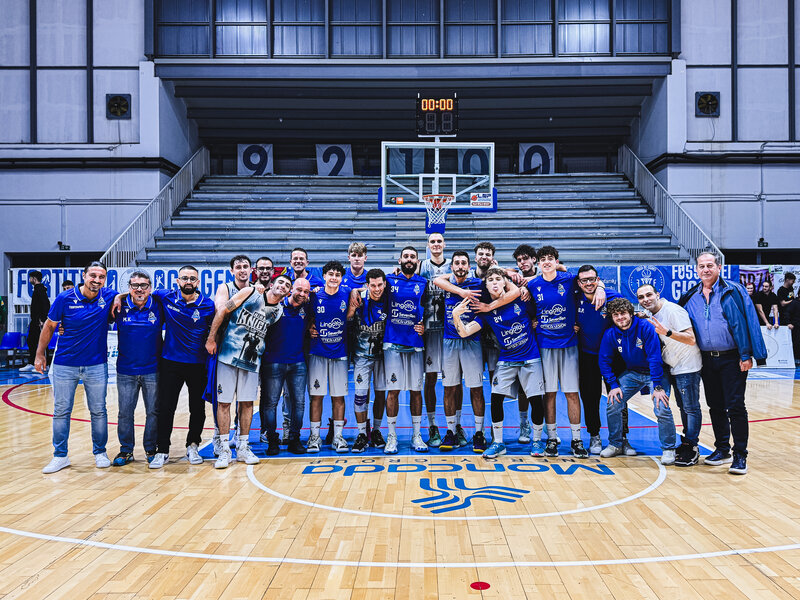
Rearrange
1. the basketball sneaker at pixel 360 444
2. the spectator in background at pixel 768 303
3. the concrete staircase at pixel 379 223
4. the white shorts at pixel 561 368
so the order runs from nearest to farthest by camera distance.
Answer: the white shorts at pixel 561 368, the basketball sneaker at pixel 360 444, the spectator in background at pixel 768 303, the concrete staircase at pixel 379 223

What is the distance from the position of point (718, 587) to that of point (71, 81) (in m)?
21.5

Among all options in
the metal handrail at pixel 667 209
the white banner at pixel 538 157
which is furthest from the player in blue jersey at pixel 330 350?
the white banner at pixel 538 157

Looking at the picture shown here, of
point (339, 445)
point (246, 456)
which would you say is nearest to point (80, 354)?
point (246, 456)

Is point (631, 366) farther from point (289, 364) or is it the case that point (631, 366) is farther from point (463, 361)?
point (289, 364)

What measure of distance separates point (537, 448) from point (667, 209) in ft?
50.6

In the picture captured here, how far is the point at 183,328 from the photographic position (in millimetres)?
6566

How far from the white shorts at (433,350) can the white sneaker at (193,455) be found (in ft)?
8.32

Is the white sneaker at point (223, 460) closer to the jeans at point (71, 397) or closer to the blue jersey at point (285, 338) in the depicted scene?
the blue jersey at point (285, 338)

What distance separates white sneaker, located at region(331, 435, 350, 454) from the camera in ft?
23.1

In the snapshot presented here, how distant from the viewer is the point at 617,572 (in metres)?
3.87

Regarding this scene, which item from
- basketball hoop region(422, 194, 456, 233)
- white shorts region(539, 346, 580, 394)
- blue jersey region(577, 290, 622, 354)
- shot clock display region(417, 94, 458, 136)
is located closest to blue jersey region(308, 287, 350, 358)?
white shorts region(539, 346, 580, 394)

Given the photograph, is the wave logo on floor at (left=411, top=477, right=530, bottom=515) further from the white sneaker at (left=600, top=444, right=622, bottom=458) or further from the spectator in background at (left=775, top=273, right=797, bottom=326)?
the spectator in background at (left=775, top=273, right=797, bottom=326)

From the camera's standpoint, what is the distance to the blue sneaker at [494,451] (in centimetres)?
668

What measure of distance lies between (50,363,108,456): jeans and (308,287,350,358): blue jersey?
2.13 meters
